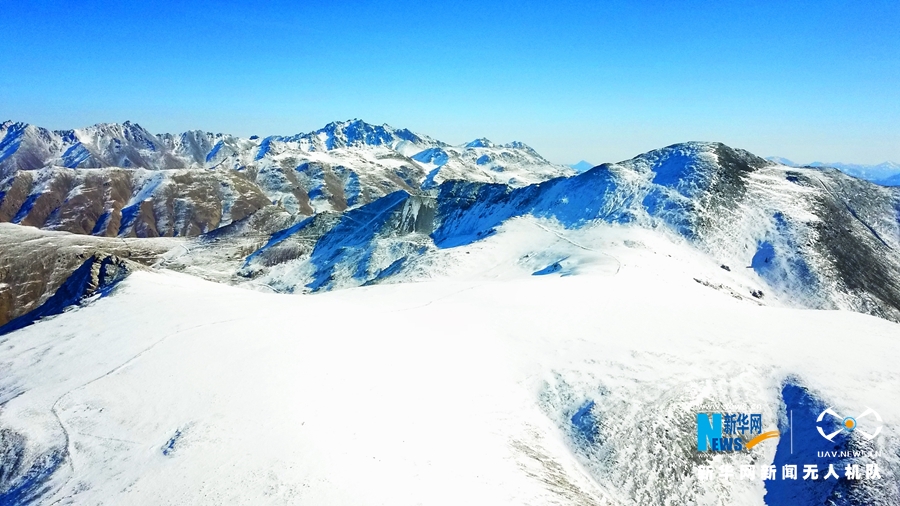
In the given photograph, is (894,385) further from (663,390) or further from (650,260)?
(650,260)

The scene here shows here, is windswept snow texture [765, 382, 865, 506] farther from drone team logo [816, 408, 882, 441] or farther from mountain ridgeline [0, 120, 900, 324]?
mountain ridgeline [0, 120, 900, 324]

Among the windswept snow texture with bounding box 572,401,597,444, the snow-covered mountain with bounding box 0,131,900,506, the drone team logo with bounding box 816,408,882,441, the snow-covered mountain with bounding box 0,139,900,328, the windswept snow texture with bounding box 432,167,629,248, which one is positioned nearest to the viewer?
the snow-covered mountain with bounding box 0,131,900,506

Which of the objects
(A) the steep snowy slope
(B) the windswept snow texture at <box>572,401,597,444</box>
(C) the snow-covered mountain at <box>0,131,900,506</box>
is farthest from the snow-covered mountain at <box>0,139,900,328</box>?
(B) the windswept snow texture at <box>572,401,597,444</box>

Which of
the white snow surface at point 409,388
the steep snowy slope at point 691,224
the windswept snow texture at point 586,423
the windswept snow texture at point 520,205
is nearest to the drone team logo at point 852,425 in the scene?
the white snow surface at point 409,388

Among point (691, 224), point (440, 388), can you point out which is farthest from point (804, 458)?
point (691, 224)

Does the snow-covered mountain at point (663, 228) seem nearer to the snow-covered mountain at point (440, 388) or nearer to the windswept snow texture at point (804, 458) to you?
the snow-covered mountain at point (440, 388)

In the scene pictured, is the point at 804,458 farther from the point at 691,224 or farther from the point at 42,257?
the point at 42,257

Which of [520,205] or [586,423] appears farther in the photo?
[520,205]

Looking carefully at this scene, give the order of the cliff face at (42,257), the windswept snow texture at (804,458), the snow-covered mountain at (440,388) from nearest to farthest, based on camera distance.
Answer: the snow-covered mountain at (440,388)
the windswept snow texture at (804,458)
the cliff face at (42,257)
